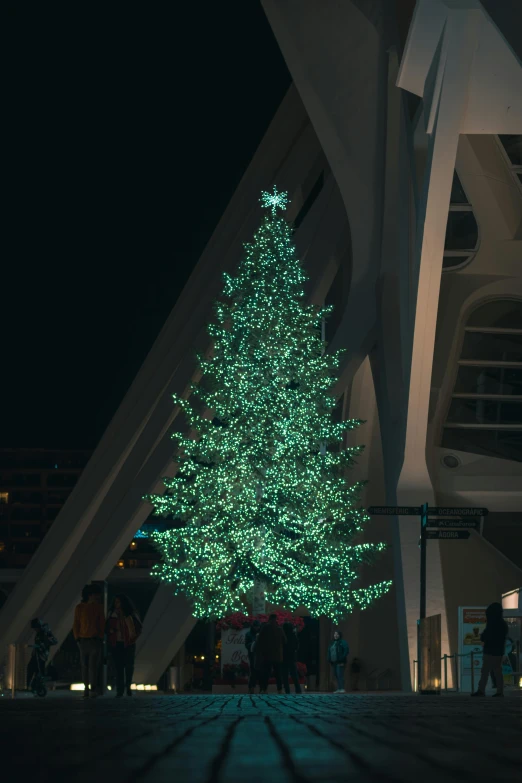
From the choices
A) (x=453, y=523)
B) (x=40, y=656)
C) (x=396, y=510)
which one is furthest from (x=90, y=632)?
(x=453, y=523)

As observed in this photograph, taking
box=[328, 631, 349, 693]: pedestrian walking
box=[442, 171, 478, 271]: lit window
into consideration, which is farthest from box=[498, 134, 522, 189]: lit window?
box=[328, 631, 349, 693]: pedestrian walking

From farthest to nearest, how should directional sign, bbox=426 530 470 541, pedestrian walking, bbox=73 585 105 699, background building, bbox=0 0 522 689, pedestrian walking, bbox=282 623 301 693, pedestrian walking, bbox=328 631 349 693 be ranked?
background building, bbox=0 0 522 689
pedestrian walking, bbox=328 631 349 693
pedestrian walking, bbox=282 623 301 693
directional sign, bbox=426 530 470 541
pedestrian walking, bbox=73 585 105 699

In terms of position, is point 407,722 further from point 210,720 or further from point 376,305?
point 376,305

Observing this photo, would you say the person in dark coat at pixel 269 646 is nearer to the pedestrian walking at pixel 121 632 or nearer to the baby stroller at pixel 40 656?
the pedestrian walking at pixel 121 632

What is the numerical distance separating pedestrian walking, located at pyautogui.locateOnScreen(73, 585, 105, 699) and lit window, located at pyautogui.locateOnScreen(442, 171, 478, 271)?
15.9 meters

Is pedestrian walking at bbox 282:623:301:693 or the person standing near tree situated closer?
pedestrian walking at bbox 282:623:301:693

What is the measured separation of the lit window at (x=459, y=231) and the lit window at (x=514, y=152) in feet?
3.95

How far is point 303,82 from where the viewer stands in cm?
2989

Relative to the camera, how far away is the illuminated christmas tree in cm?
2583

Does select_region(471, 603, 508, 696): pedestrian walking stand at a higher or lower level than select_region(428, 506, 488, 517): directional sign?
lower

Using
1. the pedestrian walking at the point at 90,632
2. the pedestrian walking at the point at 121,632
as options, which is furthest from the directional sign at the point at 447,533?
the pedestrian walking at the point at 90,632

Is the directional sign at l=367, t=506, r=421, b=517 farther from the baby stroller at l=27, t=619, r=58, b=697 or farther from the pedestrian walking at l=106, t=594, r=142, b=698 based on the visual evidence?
the baby stroller at l=27, t=619, r=58, b=697

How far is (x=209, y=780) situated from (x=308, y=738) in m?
2.14

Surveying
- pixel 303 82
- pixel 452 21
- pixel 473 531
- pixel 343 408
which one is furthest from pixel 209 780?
pixel 343 408
